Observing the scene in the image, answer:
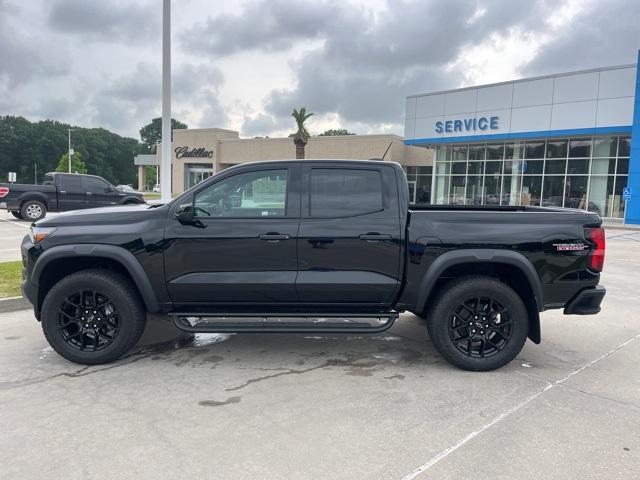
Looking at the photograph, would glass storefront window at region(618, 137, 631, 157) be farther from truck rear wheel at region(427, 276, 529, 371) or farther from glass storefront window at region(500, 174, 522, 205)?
truck rear wheel at region(427, 276, 529, 371)

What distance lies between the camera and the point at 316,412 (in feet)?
12.2

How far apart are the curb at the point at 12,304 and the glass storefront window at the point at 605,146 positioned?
2864 cm

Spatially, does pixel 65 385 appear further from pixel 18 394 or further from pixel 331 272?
pixel 331 272

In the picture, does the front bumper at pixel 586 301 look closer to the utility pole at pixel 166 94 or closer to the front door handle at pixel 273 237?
the front door handle at pixel 273 237

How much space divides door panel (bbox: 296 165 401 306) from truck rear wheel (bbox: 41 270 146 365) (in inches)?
60.5

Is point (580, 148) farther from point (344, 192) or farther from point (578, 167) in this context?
point (344, 192)

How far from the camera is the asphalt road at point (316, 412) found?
300 cm

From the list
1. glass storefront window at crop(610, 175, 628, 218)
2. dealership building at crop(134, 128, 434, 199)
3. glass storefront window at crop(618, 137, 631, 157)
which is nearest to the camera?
glass storefront window at crop(618, 137, 631, 157)

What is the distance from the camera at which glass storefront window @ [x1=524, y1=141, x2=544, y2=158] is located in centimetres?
2938

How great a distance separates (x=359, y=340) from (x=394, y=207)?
5.59 ft

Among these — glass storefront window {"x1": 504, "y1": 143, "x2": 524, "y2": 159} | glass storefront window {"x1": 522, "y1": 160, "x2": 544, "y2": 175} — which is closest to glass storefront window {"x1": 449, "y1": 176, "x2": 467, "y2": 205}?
glass storefront window {"x1": 504, "y1": 143, "x2": 524, "y2": 159}

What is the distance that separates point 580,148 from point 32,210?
26625 millimetres

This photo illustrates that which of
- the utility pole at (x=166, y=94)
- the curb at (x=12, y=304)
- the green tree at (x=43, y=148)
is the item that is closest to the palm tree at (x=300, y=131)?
the utility pole at (x=166, y=94)

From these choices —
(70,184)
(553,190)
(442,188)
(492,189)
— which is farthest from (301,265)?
(442,188)
